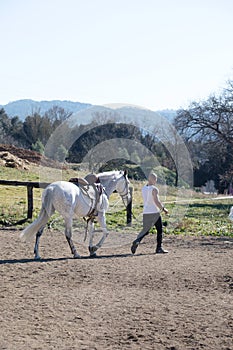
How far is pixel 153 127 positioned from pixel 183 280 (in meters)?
5.97

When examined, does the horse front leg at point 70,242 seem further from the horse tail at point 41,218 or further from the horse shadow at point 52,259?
the horse tail at point 41,218

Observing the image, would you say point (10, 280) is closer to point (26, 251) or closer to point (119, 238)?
point (26, 251)

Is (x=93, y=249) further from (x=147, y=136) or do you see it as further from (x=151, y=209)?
(x=147, y=136)

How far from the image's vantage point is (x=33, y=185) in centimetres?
1647

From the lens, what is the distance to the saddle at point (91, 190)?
10.9 m

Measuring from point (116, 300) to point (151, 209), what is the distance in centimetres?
431

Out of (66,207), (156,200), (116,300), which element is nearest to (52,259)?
(66,207)

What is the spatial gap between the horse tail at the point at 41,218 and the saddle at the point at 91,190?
0.73 m

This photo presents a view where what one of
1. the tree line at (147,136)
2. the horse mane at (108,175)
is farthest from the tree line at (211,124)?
the horse mane at (108,175)

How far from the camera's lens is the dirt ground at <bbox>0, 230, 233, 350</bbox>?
18.2ft

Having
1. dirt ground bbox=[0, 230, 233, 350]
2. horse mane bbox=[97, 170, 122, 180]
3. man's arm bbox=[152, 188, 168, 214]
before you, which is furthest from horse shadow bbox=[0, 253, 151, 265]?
horse mane bbox=[97, 170, 122, 180]

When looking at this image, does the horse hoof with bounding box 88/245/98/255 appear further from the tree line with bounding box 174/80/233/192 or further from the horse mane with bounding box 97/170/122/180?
the tree line with bounding box 174/80/233/192

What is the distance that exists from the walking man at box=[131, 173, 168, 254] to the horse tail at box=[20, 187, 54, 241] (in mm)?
2048

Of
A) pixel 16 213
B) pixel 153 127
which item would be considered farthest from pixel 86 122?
pixel 16 213
